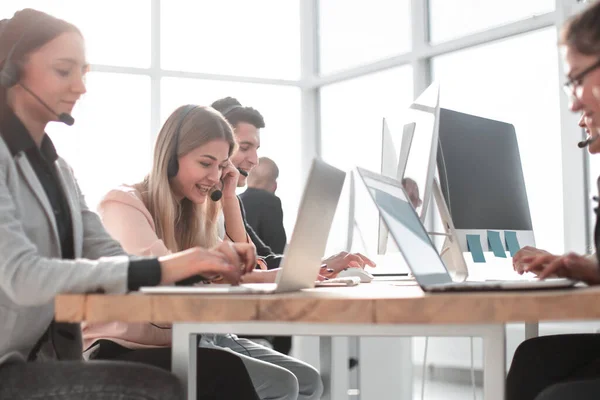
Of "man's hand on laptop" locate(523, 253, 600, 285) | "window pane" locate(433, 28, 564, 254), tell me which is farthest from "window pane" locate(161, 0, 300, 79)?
"man's hand on laptop" locate(523, 253, 600, 285)

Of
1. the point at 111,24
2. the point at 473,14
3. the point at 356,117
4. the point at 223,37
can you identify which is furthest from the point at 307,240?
the point at 223,37

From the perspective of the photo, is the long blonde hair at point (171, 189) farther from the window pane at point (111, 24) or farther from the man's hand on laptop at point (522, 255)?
the window pane at point (111, 24)

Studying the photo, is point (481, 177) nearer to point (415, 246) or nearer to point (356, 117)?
point (415, 246)

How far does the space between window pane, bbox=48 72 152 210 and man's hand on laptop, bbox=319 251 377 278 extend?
137 inches

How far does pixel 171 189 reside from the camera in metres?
2.15

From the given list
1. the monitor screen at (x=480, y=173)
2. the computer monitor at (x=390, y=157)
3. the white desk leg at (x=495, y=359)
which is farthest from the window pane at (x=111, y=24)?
the white desk leg at (x=495, y=359)

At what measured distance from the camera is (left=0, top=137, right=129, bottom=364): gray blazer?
4.11 feet

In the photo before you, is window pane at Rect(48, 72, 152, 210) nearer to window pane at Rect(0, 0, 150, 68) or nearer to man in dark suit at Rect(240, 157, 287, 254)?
window pane at Rect(0, 0, 150, 68)

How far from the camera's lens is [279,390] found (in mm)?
2119

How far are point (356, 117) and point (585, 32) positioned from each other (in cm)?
495

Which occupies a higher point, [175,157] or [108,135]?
[108,135]

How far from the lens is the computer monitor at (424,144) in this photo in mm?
1909

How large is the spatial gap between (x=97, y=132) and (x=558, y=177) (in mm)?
3129

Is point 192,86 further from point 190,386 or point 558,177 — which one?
point 190,386
